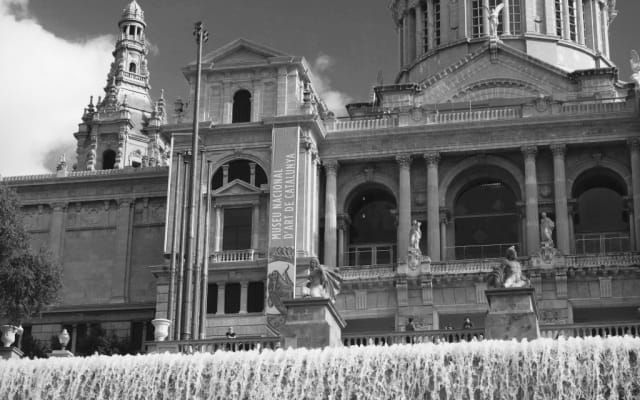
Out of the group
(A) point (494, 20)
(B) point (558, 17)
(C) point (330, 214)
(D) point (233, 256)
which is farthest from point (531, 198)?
(B) point (558, 17)

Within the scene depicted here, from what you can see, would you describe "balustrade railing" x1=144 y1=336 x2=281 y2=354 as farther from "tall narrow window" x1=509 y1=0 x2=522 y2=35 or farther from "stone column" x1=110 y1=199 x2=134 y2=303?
"tall narrow window" x1=509 y1=0 x2=522 y2=35

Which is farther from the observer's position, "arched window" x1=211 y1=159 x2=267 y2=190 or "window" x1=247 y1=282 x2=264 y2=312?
"arched window" x1=211 y1=159 x2=267 y2=190

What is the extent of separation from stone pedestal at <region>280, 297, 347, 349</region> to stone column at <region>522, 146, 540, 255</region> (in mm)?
24578

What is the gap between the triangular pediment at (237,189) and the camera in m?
66.5

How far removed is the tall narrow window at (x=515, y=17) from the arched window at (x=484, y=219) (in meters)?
16.0

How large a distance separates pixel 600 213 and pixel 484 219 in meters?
5.98

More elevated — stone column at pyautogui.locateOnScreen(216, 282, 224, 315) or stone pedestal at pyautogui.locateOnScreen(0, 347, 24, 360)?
stone column at pyautogui.locateOnScreen(216, 282, 224, 315)

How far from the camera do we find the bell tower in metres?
101

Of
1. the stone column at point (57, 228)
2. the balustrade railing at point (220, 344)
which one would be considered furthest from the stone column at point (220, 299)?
the balustrade railing at point (220, 344)

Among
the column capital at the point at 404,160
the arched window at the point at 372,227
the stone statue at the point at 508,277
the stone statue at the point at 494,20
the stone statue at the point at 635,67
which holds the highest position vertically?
the stone statue at the point at 494,20

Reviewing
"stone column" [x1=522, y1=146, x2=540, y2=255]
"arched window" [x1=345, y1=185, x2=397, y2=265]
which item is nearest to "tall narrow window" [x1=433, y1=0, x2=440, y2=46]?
"arched window" [x1=345, y1=185, x2=397, y2=265]

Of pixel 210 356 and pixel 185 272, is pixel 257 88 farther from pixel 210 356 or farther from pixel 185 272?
pixel 210 356

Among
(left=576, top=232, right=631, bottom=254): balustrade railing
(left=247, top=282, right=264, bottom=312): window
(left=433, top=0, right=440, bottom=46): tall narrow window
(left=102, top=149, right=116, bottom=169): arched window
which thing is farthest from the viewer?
(left=102, top=149, right=116, bottom=169): arched window

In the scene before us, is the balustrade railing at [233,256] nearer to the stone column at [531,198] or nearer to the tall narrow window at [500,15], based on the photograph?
the stone column at [531,198]
